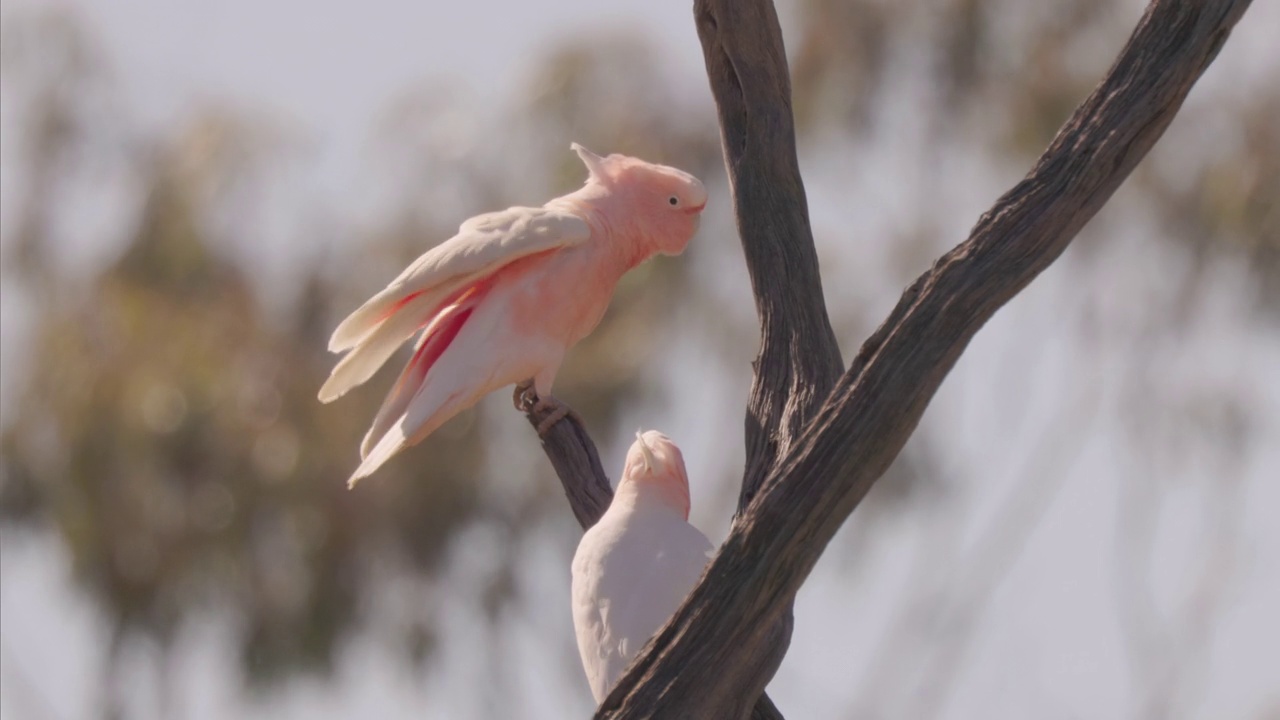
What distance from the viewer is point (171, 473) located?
944cm

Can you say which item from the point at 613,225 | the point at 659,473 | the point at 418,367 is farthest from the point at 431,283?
the point at 659,473

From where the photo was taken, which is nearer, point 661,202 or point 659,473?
point 659,473

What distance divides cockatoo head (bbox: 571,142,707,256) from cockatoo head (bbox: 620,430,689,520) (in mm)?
477

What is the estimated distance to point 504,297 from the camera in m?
3.61

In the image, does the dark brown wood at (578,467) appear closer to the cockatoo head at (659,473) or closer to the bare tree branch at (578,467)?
the bare tree branch at (578,467)

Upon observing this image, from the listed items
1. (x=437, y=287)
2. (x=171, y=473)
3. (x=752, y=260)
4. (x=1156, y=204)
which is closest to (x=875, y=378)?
(x=752, y=260)

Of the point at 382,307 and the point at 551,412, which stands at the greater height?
the point at 551,412

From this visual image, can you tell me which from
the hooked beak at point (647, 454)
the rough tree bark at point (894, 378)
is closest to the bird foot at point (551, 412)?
the hooked beak at point (647, 454)

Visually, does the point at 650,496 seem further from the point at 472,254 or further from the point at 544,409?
the point at 472,254

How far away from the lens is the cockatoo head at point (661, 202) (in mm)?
3762

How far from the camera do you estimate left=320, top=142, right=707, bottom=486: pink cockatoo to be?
3.47m

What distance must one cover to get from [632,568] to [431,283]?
72 centimetres

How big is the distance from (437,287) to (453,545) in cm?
665

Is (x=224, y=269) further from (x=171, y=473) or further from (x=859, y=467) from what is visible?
(x=859, y=467)
